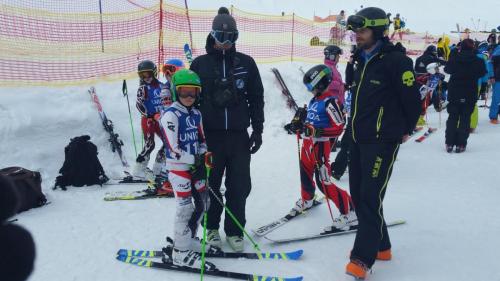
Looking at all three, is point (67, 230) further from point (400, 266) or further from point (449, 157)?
point (449, 157)

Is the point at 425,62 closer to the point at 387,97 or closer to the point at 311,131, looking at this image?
the point at 311,131

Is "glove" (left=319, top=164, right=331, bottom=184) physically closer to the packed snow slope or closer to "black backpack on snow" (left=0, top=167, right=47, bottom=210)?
the packed snow slope

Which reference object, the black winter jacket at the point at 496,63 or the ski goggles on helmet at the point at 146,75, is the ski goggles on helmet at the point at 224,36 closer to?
the ski goggles on helmet at the point at 146,75

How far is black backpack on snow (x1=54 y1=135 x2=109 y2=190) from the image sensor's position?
654 centimetres

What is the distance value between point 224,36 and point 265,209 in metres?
2.80

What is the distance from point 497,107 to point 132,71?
1036cm

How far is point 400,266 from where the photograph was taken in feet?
13.1

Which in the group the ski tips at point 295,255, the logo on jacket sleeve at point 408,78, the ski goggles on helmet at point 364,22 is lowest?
the ski tips at point 295,255

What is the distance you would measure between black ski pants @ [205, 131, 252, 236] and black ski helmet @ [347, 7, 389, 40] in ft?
5.43

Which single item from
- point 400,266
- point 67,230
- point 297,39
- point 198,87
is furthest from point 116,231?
point 297,39

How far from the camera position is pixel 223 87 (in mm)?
4090

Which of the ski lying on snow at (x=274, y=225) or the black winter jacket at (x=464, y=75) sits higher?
the black winter jacket at (x=464, y=75)

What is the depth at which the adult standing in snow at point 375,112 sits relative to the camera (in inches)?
134

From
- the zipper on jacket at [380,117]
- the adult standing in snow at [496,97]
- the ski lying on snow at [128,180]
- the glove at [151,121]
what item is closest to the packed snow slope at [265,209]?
the ski lying on snow at [128,180]
